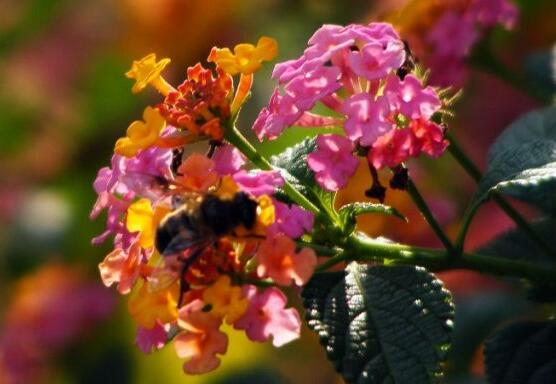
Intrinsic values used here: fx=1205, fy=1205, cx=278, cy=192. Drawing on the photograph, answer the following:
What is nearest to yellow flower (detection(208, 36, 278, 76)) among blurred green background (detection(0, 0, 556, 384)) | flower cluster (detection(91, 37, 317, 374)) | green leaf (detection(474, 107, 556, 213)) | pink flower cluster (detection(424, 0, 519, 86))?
flower cluster (detection(91, 37, 317, 374))

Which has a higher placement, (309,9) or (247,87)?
(247,87)

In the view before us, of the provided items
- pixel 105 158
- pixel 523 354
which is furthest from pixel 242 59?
pixel 105 158

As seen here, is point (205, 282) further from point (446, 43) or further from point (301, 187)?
point (446, 43)

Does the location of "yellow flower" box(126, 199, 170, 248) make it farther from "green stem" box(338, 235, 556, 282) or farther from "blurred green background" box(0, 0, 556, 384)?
"blurred green background" box(0, 0, 556, 384)

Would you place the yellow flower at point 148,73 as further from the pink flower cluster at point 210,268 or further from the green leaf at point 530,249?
the green leaf at point 530,249

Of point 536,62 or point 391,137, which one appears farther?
point 536,62

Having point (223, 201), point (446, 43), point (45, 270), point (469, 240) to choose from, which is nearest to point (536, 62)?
point (446, 43)

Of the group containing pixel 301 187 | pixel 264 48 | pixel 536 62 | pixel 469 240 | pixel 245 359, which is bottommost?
pixel 245 359

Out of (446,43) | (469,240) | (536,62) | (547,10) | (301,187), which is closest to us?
(301,187)
